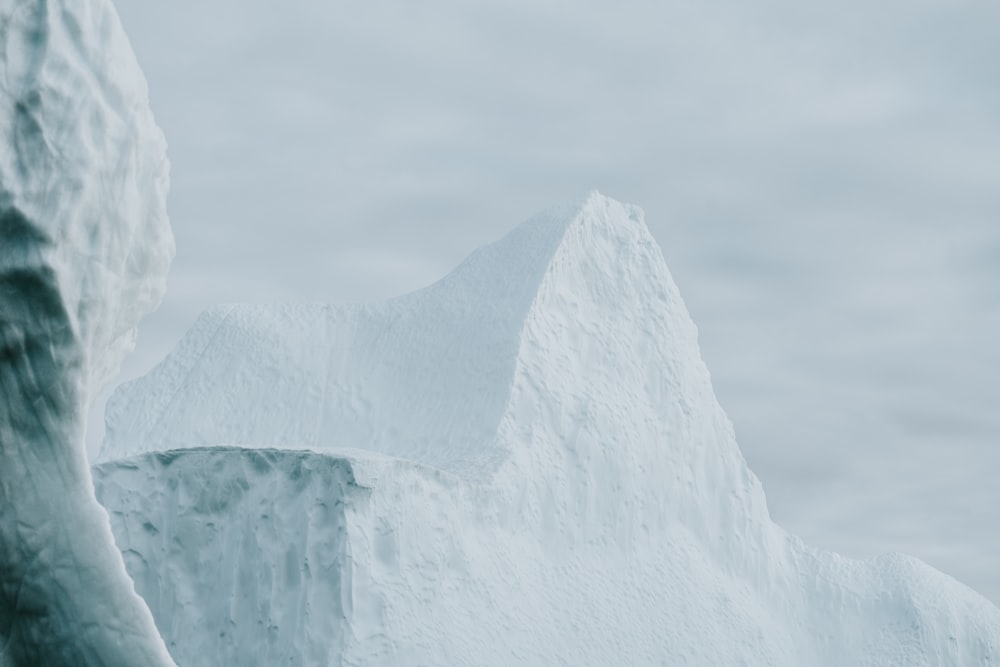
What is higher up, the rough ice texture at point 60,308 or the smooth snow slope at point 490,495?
the smooth snow slope at point 490,495

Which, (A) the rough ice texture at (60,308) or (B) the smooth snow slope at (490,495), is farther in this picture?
(B) the smooth snow slope at (490,495)

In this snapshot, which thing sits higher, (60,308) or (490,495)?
(490,495)

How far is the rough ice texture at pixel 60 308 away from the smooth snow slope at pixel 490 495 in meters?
12.8

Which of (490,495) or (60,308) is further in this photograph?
(490,495)

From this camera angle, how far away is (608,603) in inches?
774

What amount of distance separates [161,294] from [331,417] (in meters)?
18.3

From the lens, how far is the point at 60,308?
11.1 feet

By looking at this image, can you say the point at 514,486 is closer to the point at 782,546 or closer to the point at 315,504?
the point at 315,504

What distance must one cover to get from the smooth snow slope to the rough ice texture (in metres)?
12.8

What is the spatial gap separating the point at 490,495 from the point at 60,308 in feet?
51.4

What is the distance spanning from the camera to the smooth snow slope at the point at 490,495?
1675 centimetres

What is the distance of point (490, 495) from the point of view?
1883 cm

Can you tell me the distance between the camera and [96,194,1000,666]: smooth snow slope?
16.8 m

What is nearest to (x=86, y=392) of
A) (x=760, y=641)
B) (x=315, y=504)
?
(x=315, y=504)
